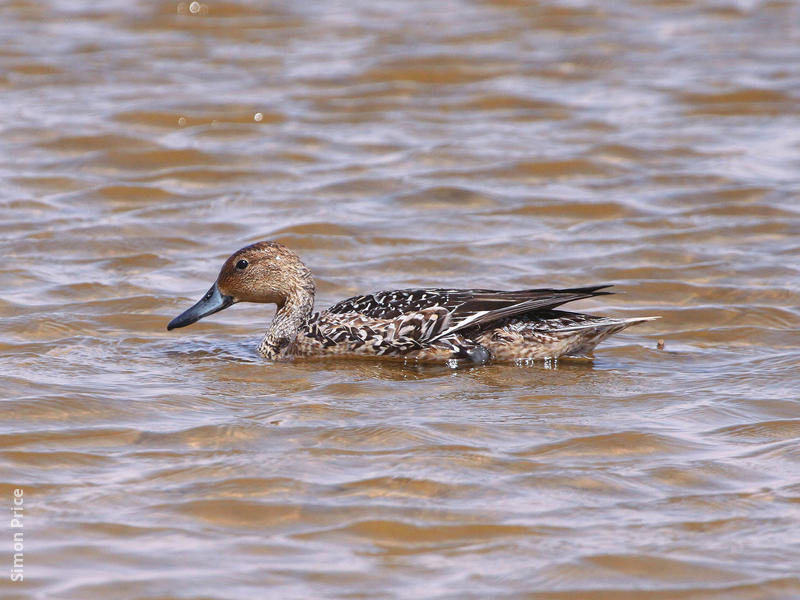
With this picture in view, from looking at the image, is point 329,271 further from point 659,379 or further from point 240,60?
point 240,60

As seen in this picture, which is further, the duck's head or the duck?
the duck's head

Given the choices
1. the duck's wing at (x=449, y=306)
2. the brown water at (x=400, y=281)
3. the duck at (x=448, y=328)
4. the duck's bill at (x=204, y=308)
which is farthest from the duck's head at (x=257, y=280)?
the duck's wing at (x=449, y=306)

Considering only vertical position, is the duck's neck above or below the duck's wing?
below

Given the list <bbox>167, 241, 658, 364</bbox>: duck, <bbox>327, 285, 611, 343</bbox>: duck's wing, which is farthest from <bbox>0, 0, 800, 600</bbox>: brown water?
<bbox>327, 285, 611, 343</bbox>: duck's wing

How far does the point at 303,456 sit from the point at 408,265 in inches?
146

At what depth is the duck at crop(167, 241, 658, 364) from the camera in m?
7.36

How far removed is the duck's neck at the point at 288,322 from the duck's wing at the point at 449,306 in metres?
0.32

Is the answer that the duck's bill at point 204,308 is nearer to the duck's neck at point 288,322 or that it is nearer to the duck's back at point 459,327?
the duck's neck at point 288,322

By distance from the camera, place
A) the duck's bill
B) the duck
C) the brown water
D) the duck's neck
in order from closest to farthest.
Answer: the brown water < the duck < the duck's neck < the duck's bill

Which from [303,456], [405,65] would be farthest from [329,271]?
[405,65]

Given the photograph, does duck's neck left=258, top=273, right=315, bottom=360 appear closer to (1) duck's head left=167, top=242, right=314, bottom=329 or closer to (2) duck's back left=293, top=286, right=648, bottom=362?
(1) duck's head left=167, top=242, right=314, bottom=329

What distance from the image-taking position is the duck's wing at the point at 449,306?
7.26 m

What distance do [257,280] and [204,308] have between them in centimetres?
35

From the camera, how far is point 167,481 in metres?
5.50
